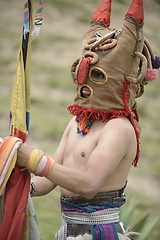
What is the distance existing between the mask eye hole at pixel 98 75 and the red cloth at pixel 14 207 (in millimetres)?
511

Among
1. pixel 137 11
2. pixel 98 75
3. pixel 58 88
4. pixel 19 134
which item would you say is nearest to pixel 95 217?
pixel 19 134

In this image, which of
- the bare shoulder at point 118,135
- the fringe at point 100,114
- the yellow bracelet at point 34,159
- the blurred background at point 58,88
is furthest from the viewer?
the blurred background at point 58,88

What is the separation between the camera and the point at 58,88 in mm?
6559

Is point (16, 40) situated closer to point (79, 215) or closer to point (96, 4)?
point (96, 4)

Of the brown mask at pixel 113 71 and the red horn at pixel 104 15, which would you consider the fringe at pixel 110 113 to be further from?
the red horn at pixel 104 15

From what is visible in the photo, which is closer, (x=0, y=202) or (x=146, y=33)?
(x=0, y=202)

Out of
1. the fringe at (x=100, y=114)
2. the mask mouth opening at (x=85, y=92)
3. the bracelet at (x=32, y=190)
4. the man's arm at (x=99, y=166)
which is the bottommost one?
the bracelet at (x=32, y=190)

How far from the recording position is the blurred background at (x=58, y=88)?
4645 mm

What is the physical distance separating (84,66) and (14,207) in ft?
2.20

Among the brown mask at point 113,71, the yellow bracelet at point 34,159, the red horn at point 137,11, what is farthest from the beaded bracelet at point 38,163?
the red horn at point 137,11

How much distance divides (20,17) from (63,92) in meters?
2.23

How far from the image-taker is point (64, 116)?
5.95 m

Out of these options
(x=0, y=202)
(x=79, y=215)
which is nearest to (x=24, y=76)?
(x=0, y=202)

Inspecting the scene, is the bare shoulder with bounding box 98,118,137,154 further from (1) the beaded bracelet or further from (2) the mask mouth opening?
(1) the beaded bracelet
